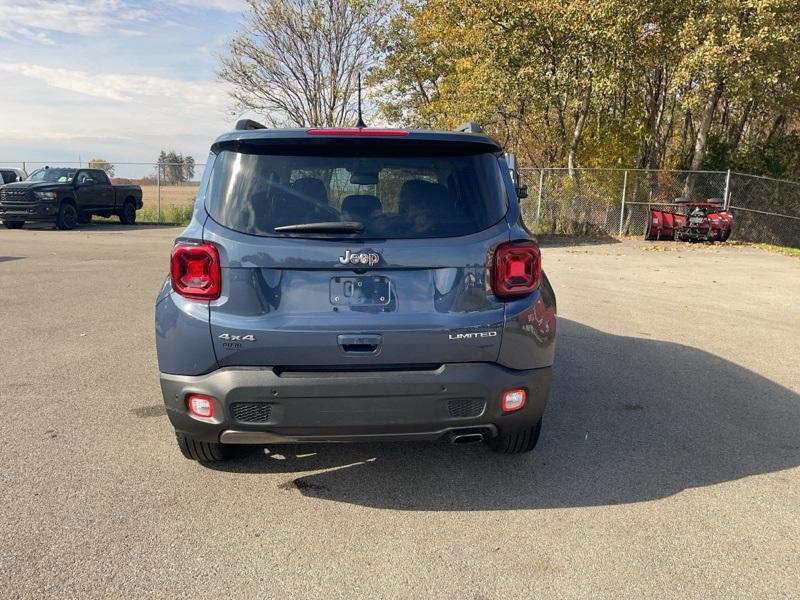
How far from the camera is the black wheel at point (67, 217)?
22.3m

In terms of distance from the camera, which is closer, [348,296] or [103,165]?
[348,296]

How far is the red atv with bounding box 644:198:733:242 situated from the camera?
62.0 ft

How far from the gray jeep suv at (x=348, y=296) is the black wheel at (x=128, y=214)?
963 inches

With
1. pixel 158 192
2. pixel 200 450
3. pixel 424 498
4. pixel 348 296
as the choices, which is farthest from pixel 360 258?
pixel 158 192

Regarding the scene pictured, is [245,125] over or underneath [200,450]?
over

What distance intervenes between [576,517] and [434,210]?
172 cm

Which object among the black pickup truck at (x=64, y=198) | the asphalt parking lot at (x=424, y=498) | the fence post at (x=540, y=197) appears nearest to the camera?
the asphalt parking lot at (x=424, y=498)

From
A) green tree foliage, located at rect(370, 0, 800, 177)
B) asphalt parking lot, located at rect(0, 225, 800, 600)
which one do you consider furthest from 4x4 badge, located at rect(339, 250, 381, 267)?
green tree foliage, located at rect(370, 0, 800, 177)

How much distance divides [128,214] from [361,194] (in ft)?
82.5

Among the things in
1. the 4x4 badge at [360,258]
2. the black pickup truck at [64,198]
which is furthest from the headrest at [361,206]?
the black pickup truck at [64,198]

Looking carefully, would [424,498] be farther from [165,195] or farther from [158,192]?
[165,195]

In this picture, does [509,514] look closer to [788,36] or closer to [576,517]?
[576,517]

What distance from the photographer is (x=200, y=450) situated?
3.72 meters

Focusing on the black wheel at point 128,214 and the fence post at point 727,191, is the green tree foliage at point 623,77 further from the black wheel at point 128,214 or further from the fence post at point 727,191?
the black wheel at point 128,214
